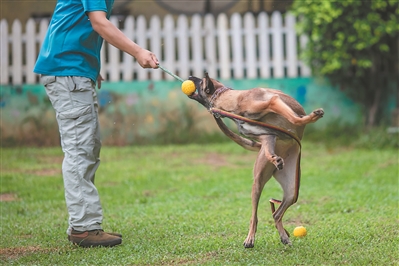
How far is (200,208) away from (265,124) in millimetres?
2292

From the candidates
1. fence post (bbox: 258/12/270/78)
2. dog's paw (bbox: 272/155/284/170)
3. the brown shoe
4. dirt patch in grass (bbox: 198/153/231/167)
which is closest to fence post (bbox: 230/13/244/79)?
fence post (bbox: 258/12/270/78)

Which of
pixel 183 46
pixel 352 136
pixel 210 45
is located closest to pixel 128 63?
pixel 183 46

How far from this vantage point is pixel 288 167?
427 cm

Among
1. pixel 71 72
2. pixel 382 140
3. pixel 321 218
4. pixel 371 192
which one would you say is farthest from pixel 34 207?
pixel 382 140

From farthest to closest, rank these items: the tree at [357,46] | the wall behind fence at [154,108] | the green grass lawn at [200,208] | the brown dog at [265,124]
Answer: the wall behind fence at [154,108] < the tree at [357,46] < the green grass lawn at [200,208] < the brown dog at [265,124]

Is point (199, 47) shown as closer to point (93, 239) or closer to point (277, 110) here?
point (93, 239)

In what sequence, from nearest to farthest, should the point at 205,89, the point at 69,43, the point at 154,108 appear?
1. the point at 205,89
2. the point at 69,43
3. the point at 154,108

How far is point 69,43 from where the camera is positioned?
457 centimetres

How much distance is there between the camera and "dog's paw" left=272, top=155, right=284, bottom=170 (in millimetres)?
3808

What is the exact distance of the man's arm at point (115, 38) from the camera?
433cm

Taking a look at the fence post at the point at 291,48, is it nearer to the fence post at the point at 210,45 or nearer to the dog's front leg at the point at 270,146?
the fence post at the point at 210,45

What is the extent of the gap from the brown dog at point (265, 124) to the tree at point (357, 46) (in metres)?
5.82

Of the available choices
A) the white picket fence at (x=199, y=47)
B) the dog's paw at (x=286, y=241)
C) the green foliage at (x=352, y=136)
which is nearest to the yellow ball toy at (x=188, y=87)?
the dog's paw at (x=286, y=241)

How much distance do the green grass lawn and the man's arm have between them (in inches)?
51.1
